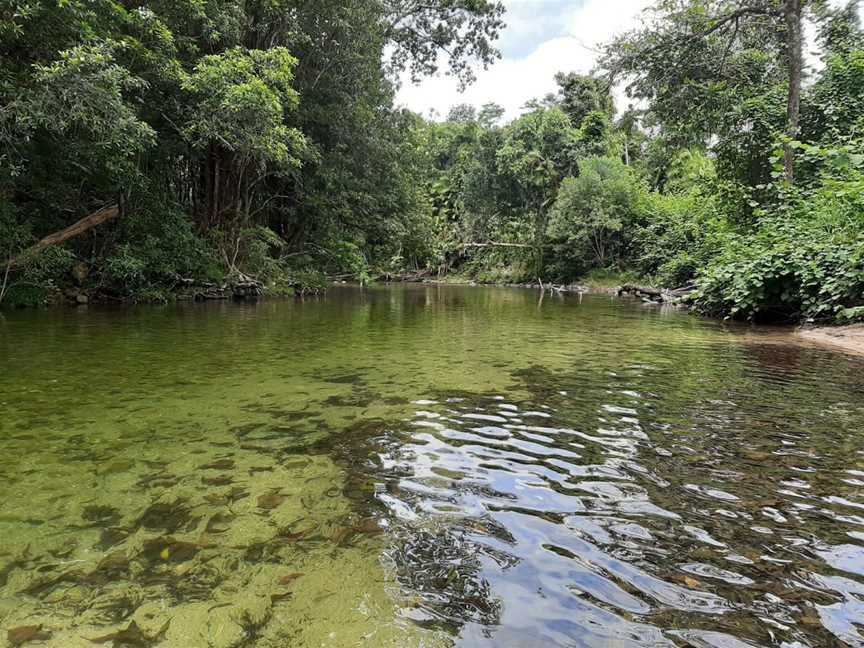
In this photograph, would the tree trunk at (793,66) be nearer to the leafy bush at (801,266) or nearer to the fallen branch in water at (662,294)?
the leafy bush at (801,266)

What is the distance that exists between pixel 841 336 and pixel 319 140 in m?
17.9

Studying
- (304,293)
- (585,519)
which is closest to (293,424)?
(585,519)

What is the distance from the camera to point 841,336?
360 inches

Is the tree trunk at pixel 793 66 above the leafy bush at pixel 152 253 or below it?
above

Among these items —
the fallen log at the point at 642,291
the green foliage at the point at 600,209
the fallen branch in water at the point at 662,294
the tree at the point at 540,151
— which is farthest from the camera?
the tree at the point at 540,151

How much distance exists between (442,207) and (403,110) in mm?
27009

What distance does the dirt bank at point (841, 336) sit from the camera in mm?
8305

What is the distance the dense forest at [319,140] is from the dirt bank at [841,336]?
32 cm

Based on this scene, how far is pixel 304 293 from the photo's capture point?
76.4ft

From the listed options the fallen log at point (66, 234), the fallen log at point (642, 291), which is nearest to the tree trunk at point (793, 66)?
the fallen log at point (642, 291)

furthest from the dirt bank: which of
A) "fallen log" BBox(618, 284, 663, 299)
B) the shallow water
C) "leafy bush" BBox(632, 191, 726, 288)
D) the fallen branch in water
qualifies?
"fallen log" BBox(618, 284, 663, 299)

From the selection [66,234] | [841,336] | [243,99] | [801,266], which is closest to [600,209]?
[801,266]

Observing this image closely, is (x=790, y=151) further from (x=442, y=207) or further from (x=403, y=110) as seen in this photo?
(x=442, y=207)

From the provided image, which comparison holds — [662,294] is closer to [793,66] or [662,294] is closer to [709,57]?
[709,57]
